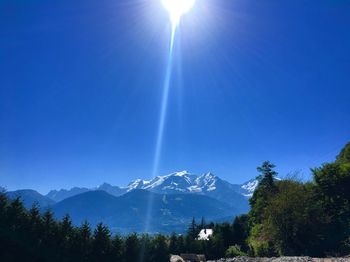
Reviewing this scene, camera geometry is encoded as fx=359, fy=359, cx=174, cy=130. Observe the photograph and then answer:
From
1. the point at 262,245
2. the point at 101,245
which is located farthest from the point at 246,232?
the point at 101,245

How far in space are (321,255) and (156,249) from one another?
21.2 m

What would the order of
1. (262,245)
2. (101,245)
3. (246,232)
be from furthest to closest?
1. (246,232)
2. (262,245)
3. (101,245)

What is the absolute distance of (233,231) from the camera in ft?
235

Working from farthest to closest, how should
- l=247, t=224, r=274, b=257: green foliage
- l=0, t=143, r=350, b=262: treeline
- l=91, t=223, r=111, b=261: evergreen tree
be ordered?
l=247, t=224, r=274, b=257: green foliage
l=91, t=223, r=111, b=261: evergreen tree
l=0, t=143, r=350, b=262: treeline

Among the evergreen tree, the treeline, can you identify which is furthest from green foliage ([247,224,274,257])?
the evergreen tree

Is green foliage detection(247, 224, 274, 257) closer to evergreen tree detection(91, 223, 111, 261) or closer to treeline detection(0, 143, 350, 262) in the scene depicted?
treeline detection(0, 143, 350, 262)

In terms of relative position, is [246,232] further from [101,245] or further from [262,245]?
[101,245]

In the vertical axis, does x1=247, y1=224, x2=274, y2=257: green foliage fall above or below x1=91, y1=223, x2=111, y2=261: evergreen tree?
above

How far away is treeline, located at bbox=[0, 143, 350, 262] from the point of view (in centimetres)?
3331

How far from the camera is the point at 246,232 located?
7144 cm

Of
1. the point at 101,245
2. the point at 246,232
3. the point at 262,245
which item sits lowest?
the point at 101,245

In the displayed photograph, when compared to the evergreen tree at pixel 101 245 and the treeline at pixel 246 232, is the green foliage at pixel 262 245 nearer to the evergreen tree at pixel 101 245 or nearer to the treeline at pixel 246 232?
the treeline at pixel 246 232

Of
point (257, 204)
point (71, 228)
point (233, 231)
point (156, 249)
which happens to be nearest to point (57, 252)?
point (71, 228)

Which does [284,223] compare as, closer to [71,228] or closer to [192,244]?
[192,244]
